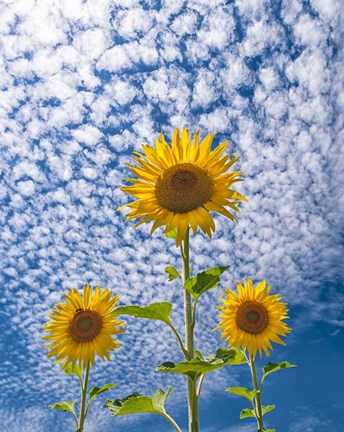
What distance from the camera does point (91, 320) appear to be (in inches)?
290

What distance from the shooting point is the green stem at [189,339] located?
11.6 ft

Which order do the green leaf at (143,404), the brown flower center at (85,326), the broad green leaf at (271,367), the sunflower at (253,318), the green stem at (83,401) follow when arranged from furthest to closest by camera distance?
the sunflower at (253,318) → the broad green leaf at (271,367) → the brown flower center at (85,326) → the green stem at (83,401) → the green leaf at (143,404)

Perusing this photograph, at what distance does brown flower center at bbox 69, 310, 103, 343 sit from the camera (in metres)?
7.24

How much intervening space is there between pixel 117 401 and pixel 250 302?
466cm

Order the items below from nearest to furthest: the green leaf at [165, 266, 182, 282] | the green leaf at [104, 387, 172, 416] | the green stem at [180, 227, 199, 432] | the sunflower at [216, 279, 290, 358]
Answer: the green stem at [180, 227, 199, 432] → the green leaf at [104, 387, 172, 416] → the green leaf at [165, 266, 182, 282] → the sunflower at [216, 279, 290, 358]

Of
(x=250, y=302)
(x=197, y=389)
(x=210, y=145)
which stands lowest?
(x=197, y=389)

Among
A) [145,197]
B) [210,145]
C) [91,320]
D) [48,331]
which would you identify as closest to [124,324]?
[91,320]

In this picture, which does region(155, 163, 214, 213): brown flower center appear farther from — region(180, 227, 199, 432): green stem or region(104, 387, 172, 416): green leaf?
region(104, 387, 172, 416): green leaf

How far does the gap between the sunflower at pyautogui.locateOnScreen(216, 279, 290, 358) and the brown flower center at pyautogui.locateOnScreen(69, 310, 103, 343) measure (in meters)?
2.34

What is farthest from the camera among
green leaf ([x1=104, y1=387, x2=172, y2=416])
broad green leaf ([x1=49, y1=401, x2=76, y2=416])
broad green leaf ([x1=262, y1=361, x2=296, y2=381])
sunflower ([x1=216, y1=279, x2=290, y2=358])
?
sunflower ([x1=216, y1=279, x2=290, y2=358])

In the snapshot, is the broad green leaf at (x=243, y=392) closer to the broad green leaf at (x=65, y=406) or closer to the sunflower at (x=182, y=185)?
the broad green leaf at (x=65, y=406)

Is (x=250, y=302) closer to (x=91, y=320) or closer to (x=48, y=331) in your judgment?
(x=91, y=320)

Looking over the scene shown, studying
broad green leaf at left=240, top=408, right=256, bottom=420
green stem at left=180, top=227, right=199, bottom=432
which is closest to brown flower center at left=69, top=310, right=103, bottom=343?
broad green leaf at left=240, top=408, right=256, bottom=420

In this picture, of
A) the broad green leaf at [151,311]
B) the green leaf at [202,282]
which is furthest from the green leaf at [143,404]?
the green leaf at [202,282]
